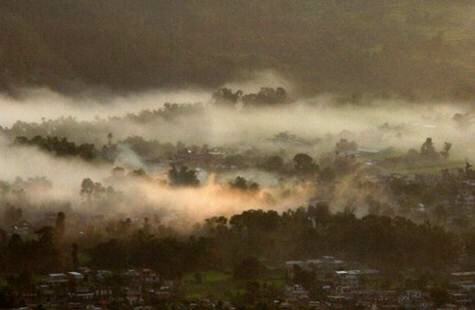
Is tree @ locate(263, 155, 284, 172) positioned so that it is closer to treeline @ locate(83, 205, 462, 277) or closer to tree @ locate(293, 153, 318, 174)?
tree @ locate(293, 153, 318, 174)

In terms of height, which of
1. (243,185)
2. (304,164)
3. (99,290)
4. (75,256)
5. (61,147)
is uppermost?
(61,147)

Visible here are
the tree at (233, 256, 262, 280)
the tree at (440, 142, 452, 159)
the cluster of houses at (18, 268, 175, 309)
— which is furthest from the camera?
the tree at (440, 142, 452, 159)

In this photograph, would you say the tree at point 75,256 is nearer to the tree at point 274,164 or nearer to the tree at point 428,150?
the tree at point 274,164

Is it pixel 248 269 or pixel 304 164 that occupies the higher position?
pixel 304 164

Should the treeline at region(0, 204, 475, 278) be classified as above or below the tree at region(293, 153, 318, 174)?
below

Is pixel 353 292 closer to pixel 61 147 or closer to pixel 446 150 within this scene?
pixel 61 147

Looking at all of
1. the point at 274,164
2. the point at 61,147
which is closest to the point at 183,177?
the point at 61,147

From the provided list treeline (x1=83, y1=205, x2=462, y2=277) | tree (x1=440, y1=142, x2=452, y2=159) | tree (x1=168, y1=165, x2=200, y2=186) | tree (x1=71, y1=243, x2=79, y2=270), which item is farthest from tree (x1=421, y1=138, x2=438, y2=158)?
tree (x1=71, y1=243, x2=79, y2=270)

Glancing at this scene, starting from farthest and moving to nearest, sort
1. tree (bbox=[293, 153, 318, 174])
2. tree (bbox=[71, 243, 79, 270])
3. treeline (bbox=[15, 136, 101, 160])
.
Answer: tree (bbox=[293, 153, 318, 174])
treeline (bbox=[15, 136, 101, 160])
tree (bbox=[71, 243, 79, 270])
